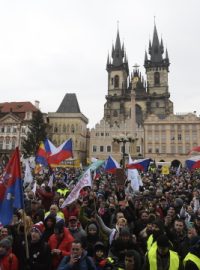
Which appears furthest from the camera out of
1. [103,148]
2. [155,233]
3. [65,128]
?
[65,128]

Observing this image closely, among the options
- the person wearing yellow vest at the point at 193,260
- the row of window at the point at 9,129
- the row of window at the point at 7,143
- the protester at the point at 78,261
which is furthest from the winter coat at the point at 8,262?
the row of window at the point at 7,143

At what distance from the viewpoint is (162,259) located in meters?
4.61

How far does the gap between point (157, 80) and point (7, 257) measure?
3582 inches

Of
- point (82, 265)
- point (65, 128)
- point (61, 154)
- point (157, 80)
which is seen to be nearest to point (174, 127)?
point (157, 80)

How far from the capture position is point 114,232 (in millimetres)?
6703

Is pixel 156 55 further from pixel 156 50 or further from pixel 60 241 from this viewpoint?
pixel 60 241

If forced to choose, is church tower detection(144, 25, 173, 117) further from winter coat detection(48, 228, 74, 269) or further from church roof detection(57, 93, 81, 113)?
winter coat detection(48, 228, 74, 269)

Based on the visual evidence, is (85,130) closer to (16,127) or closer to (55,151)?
(16,127)

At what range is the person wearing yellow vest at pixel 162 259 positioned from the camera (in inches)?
178

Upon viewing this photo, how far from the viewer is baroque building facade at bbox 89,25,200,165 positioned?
76000mm

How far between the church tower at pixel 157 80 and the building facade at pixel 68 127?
19127mm

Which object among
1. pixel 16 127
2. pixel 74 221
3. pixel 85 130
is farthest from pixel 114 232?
pixel 85 130

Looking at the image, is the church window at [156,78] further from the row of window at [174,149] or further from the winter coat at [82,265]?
the winter coat at [82,265]

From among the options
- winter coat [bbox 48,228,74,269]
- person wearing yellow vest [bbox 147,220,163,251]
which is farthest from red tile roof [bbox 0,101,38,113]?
winter coat [bbox 48,228,74,269]
